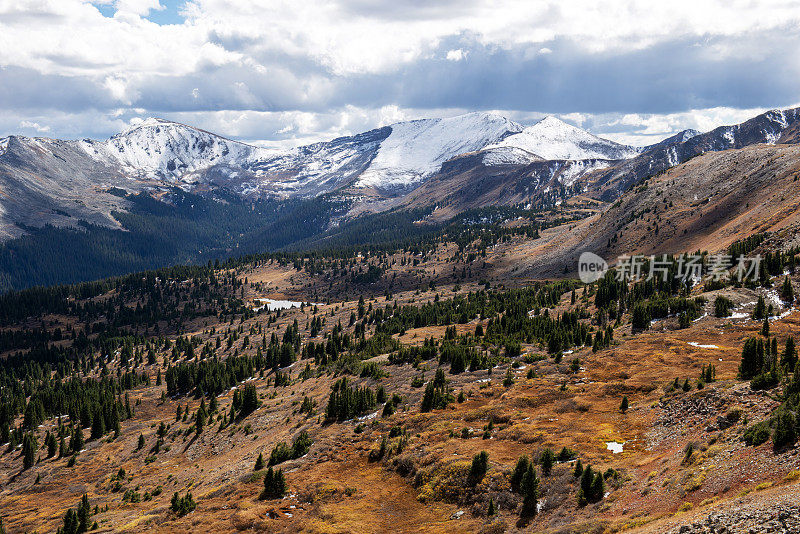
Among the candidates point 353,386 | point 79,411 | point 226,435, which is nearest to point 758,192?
point 353,386

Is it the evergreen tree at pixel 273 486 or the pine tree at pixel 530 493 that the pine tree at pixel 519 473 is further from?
the evergreen tree at pixel 273 486

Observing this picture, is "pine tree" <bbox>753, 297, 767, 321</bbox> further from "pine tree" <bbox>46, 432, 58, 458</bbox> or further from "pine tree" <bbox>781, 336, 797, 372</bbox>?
"pine tree" <bbox>46, 432, 58, 458</bbox>

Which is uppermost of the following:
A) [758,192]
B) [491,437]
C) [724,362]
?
[758,192]

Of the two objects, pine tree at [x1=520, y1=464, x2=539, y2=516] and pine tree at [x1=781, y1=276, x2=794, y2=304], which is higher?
pine tree at [x1=781, y1=276, x2=794, y2=304]

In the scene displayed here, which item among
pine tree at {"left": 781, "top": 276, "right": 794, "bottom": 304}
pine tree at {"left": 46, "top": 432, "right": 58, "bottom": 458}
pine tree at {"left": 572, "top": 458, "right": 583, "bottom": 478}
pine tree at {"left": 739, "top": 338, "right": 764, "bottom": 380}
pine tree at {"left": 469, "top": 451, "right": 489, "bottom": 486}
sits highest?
pine tree at {"left": 781, "top": 276, "right": 794, "bottom": 304}

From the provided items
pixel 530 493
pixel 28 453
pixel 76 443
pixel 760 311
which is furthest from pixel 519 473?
pixel 28 453

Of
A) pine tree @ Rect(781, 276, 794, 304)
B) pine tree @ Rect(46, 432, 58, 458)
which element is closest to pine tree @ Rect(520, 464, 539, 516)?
pine tree @ Rect(781, 276, 794, 304)

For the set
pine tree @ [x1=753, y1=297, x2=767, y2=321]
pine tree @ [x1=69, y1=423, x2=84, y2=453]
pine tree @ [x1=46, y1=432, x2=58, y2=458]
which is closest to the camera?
pine tree @ [x1=753, y1=297, x2=767, y2=321]

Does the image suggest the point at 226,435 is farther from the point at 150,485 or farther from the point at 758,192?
the point at 758,192

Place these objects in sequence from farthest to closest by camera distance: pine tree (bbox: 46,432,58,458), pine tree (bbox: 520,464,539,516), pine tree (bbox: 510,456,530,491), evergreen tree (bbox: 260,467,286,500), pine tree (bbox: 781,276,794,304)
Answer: pine tree (bbox: 46,432,58,458) < pine tree (bbox: 781,276,794,304) < evergreen tree (bbox: 260,467,286,500) < pine tree (bbox: 510,456,530,491) < pine tree (bbox: 520,464,539,516)

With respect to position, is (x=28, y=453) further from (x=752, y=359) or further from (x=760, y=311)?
(x=760, y=311)

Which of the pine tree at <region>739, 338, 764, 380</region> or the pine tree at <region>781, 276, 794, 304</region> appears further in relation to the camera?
the pine tree at <region>781, 276, 794, 304</region>
